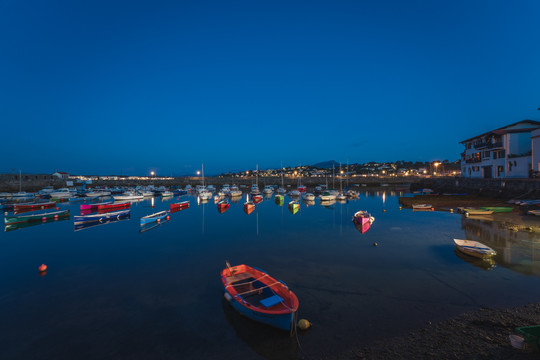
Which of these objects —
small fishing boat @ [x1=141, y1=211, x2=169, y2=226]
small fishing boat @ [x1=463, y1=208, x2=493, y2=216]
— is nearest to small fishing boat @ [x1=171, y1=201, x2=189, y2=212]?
small fishing boat @ [x1=141, y1=211, x2=169, y2=226]

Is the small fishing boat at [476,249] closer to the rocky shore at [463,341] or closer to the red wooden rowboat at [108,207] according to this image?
the rocky shore at [463,341]

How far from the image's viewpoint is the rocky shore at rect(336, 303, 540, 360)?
747 centimetres

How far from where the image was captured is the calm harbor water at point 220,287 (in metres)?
8.77

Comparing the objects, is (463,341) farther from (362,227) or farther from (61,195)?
(61,195)

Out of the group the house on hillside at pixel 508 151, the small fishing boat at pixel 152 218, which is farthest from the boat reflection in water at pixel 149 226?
the house on hillside at pixel 508 151

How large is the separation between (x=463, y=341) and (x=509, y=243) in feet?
52.4

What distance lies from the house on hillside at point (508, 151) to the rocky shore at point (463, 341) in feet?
150

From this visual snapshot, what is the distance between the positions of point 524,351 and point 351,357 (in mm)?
4930

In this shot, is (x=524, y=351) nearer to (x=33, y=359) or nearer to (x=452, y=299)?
(x=452, y=299)

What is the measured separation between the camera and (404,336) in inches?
338

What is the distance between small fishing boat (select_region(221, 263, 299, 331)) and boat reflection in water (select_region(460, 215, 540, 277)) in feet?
46.5

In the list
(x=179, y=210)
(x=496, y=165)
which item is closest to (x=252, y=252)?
(x=179, y=210)

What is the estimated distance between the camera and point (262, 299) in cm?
1022

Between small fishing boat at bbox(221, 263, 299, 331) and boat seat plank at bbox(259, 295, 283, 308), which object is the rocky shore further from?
boat seat plank at bbox(259, 295, 283, 308)
